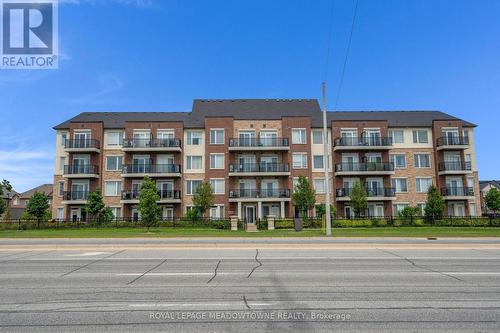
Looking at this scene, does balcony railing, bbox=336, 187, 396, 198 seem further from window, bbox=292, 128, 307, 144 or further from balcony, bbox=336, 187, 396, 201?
window, bbox=292, 128, 307, 144

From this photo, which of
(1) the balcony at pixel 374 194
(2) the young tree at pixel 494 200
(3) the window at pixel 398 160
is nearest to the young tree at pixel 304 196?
(1) the balcony at pixel 374 194

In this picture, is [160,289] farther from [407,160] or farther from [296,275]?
[407,160]

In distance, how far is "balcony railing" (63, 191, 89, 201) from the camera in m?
45.2

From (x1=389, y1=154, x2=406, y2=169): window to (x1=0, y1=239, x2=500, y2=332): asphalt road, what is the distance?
37256 millimetres

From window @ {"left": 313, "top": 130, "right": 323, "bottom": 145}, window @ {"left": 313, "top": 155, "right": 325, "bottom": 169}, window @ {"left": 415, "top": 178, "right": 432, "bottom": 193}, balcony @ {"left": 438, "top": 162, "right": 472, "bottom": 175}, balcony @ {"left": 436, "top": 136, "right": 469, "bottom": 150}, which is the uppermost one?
window @ {"left": 313, "top": 130, "right": 323, "bottom": 145}

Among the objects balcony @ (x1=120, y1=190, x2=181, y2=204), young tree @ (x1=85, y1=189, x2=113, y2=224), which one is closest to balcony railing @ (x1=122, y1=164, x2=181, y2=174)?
balcony @ (x1=120, y1=190, x2=181, y2=204)

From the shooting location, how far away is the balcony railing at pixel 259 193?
146ft

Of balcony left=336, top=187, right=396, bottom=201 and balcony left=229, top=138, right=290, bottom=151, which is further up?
balcony left=229, top=138, right=290, bottom=151

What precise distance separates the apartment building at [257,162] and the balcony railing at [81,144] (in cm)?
12

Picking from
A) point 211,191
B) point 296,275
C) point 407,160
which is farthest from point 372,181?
point 296,275

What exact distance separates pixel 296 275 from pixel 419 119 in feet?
154

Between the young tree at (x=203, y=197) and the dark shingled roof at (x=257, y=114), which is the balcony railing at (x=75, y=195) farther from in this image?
the young tree at (x=203, y=197)

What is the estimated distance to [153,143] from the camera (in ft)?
150

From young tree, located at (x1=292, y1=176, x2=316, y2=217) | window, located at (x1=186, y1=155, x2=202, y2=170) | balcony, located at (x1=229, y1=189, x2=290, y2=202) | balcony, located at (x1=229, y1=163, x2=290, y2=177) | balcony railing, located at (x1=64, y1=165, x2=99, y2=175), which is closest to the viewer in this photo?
young tree, located at (x1=292, y1=176, x2=316, y2=217)
